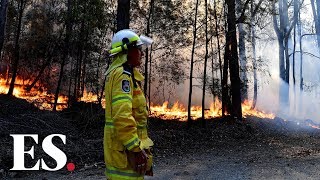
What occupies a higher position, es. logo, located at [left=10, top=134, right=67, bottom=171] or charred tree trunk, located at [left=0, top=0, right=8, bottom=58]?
charred tree trunk, located at [left=0, top=0, right=8, bottom=58]

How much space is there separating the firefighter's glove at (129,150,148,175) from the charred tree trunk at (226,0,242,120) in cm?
1254

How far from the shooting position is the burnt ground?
7508 mm

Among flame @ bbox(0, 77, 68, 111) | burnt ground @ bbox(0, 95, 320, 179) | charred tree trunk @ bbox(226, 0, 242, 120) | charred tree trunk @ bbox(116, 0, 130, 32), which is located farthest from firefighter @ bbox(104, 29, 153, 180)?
flame @ bbox(0, 77, 68, 111)

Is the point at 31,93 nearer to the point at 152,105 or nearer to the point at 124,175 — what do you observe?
the point at 152,105

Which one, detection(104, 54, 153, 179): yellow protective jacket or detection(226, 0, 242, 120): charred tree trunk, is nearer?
detection(104, 54, 153, 179): yellow protective jacket

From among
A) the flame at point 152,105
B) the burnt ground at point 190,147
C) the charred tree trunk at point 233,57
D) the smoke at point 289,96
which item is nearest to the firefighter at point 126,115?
the burnt ground at point 190,147

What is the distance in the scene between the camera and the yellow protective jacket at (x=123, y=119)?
2.91 meters

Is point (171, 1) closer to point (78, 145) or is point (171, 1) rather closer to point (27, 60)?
point (78, 145)

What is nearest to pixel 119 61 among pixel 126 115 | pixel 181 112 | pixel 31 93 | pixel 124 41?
pixel 124 41

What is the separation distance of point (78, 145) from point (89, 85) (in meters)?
7.20

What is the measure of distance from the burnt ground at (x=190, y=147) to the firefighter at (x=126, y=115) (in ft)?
13.7

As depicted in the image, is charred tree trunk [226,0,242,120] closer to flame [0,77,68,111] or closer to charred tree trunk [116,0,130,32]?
charred tree trunk [116,0,130,32]

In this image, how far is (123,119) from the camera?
9.43ft

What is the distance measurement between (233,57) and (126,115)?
42.0ft
